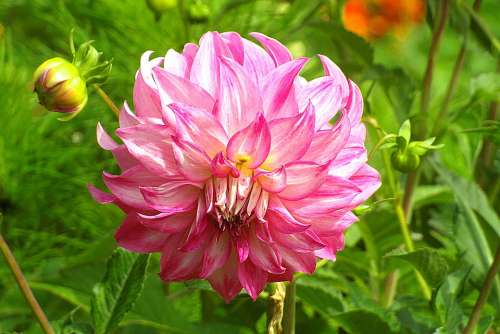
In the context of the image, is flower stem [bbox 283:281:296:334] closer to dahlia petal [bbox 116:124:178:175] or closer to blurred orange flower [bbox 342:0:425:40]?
dahlia petal [bbox 116:124:178:175]

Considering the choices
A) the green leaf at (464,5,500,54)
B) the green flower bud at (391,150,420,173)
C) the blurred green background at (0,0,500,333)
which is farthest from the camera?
the green leaf at (464,5,500,54)

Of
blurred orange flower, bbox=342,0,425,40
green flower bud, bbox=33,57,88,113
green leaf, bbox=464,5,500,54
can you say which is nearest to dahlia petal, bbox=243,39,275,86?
green flower bud, bbox=33,57,88,113

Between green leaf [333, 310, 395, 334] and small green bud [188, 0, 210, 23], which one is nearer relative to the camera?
green leaf [333, 310, 395, 334]

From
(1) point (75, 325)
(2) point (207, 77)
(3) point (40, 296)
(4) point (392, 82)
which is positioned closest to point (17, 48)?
(3) point (40, 296)

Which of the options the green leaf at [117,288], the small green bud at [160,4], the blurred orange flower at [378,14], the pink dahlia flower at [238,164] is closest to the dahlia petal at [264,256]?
the pink dahlia flower at [238,164]

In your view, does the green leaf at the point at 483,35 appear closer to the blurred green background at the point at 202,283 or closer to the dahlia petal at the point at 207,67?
the blurred green background at the point at 202,283

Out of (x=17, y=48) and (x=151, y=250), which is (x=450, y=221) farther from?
(x=17, y=48)
